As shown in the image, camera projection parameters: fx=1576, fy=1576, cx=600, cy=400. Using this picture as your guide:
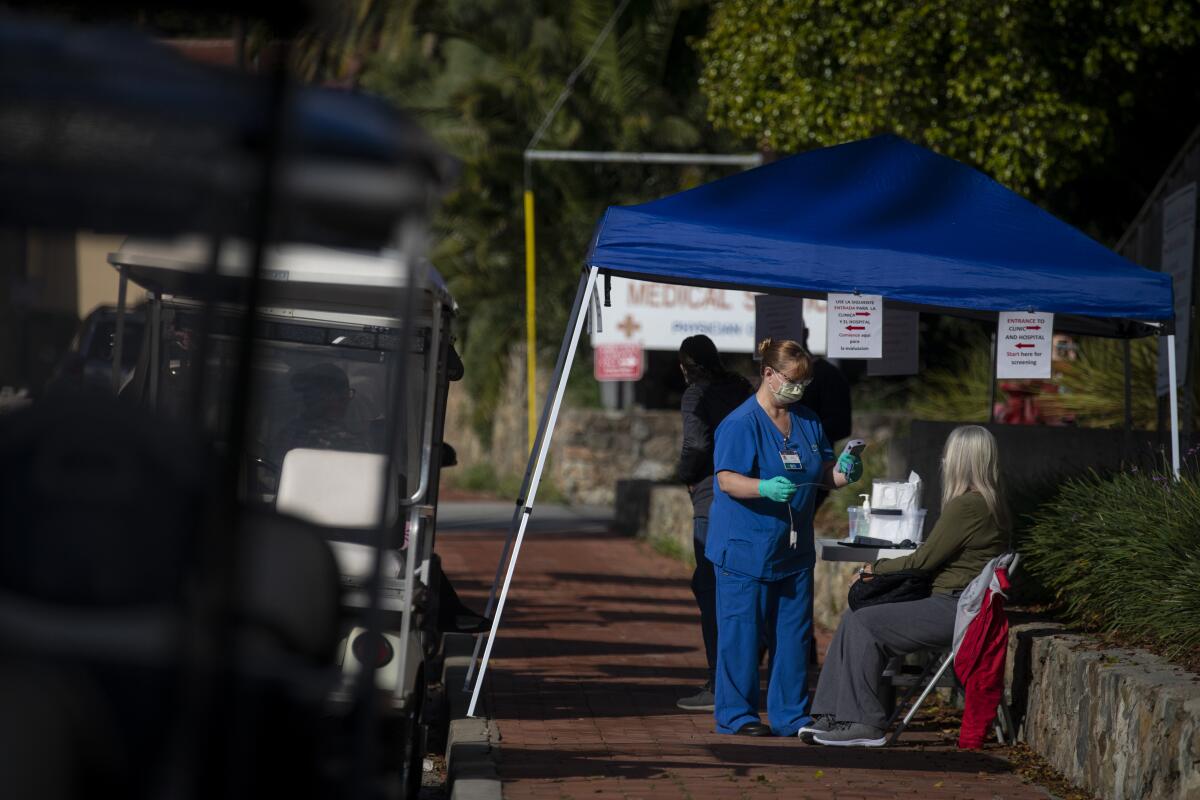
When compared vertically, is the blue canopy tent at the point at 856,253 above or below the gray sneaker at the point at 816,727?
above

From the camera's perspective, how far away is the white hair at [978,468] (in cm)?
766

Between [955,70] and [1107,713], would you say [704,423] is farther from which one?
[955,70]

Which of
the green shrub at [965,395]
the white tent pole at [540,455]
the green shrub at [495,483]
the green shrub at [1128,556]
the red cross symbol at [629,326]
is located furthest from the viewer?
the green shrub at [495,483]

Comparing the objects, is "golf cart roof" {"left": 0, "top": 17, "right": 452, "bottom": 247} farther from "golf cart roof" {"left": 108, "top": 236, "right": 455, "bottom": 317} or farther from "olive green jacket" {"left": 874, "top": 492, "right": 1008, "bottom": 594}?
"olive green jacket" {"left": 874, "top": 492, "right": 1008, "bottom": 594}

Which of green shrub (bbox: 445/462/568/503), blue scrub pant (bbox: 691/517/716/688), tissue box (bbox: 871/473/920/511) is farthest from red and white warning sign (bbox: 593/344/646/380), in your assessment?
tissue box (bbox: 871/473/920/511)

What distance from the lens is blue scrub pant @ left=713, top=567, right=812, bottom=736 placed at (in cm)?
757

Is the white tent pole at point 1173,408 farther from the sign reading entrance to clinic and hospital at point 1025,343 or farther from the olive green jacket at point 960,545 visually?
the olive green jacket at point 960,545

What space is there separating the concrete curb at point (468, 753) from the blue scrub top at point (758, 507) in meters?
1.41

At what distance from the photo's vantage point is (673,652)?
34.0 feet

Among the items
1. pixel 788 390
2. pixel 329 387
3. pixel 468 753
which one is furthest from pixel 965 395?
pixel 468 753

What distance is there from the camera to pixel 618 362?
17641mm

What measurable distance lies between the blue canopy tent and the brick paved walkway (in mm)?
718

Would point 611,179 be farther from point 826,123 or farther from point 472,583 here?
point 472,583

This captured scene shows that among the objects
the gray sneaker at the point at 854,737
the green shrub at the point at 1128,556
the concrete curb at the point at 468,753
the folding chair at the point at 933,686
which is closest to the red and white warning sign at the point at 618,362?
the concrete curb at the point at 468,753
